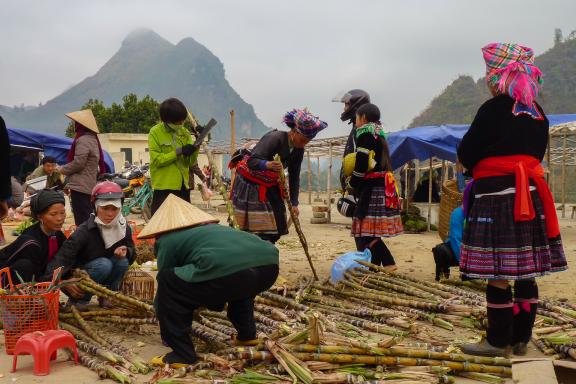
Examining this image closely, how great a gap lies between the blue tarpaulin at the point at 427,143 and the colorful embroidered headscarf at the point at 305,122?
6.14m

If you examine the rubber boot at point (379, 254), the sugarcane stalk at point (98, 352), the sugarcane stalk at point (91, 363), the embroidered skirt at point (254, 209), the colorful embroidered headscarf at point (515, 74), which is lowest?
the sugarcane stalk at point (91, 363)

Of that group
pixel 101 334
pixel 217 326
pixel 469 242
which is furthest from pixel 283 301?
pixel 469 242

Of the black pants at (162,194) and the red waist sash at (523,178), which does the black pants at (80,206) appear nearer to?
the black pants at (162,194)

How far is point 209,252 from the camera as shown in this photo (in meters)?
3.23

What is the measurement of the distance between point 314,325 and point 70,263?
2047mm

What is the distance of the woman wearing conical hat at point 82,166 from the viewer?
5.95 metres

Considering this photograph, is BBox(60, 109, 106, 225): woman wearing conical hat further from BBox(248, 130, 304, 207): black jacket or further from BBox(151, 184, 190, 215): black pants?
BBox(248, 130, 304, 207): black jacket

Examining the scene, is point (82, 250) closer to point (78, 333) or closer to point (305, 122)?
point (78, 333)

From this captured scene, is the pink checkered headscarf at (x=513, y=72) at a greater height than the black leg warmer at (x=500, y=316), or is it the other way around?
the pink checkered headscarf at (x=513, y=72)

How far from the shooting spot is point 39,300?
3.55 metres

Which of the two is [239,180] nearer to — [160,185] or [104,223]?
[160,185]

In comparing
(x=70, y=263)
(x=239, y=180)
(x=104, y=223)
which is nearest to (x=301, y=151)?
(x=239, y=180)

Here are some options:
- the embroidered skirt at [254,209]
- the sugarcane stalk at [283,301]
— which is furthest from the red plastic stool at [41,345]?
the embroidered skirt at [254,209]

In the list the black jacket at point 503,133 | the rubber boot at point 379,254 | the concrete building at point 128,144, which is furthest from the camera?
the concrete building at point 128,144
